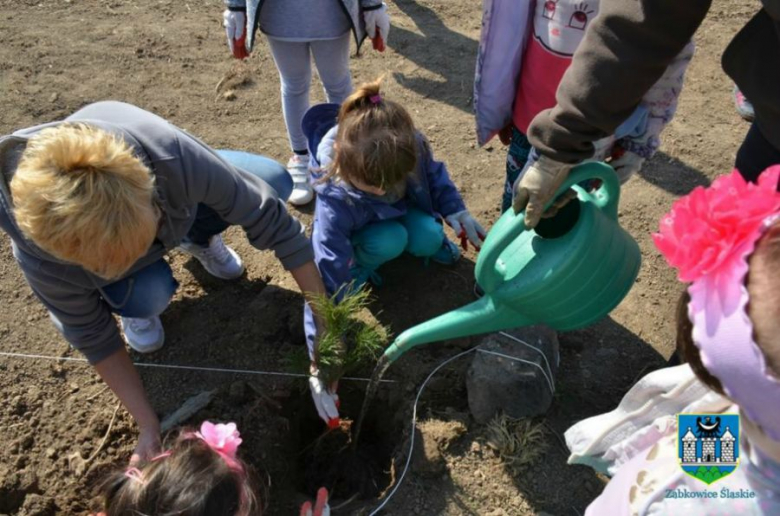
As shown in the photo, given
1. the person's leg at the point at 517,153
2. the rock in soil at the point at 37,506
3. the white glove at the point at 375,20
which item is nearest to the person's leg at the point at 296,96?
the white glove at the point at 375,20

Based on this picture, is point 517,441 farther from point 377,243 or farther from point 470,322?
point 377,243

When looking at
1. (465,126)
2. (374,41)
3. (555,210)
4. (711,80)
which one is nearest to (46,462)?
(555,210)

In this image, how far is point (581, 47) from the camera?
1.60 meters

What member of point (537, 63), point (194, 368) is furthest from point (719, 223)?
point (194, 368)

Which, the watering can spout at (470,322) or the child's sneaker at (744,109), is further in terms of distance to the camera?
the child's sneaker at (744,109)

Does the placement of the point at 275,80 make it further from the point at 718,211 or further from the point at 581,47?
the point at 718,211

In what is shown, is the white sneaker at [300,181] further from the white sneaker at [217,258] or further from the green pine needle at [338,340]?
the green pine needle at [338,340]

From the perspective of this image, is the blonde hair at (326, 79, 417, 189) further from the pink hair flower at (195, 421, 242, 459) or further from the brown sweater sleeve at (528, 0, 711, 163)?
the pink hair flower at (195, 421, 242, 459)

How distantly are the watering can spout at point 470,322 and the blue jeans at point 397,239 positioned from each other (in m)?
0.64

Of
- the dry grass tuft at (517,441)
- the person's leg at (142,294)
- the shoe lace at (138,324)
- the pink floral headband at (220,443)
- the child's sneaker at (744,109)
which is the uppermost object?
the child's sneaker at (744,109)

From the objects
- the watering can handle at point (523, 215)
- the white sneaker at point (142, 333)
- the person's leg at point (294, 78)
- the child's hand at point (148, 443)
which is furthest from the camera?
the person's leg at point (294, 78)

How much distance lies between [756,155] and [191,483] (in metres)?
1.58

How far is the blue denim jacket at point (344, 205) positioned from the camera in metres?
2.36

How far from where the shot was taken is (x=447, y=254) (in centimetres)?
274
